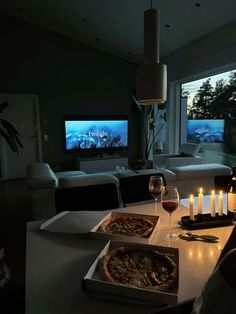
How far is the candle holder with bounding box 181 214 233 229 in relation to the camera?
1347 mm

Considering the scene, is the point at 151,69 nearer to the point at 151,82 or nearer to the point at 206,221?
the point at 151,82

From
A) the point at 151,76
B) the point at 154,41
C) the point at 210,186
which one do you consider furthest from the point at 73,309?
the point at 210,186

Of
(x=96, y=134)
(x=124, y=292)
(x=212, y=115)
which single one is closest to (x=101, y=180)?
(x=124, y=292)

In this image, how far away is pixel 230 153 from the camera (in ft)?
15.6

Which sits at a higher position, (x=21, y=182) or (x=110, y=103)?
(x=110, y=103)

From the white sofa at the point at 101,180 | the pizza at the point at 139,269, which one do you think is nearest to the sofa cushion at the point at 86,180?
the white sofa at the point at 101,180

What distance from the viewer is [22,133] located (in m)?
6.11

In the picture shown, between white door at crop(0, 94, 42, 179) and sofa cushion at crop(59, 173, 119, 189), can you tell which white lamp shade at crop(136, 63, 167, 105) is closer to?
sofa cushion at crop(59, 173, 119, 189)

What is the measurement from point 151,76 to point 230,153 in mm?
3770

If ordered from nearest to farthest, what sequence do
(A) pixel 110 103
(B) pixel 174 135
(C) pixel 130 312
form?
(C) pixel 130 312, (B) pixel 174 135, (A) pixel 110 103

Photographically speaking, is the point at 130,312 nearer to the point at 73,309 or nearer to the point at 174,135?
the point at 73,309

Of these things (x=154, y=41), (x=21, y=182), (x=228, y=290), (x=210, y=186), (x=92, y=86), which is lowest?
(x=21, y=182)

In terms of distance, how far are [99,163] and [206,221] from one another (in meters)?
4.99

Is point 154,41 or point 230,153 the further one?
point 230,153
